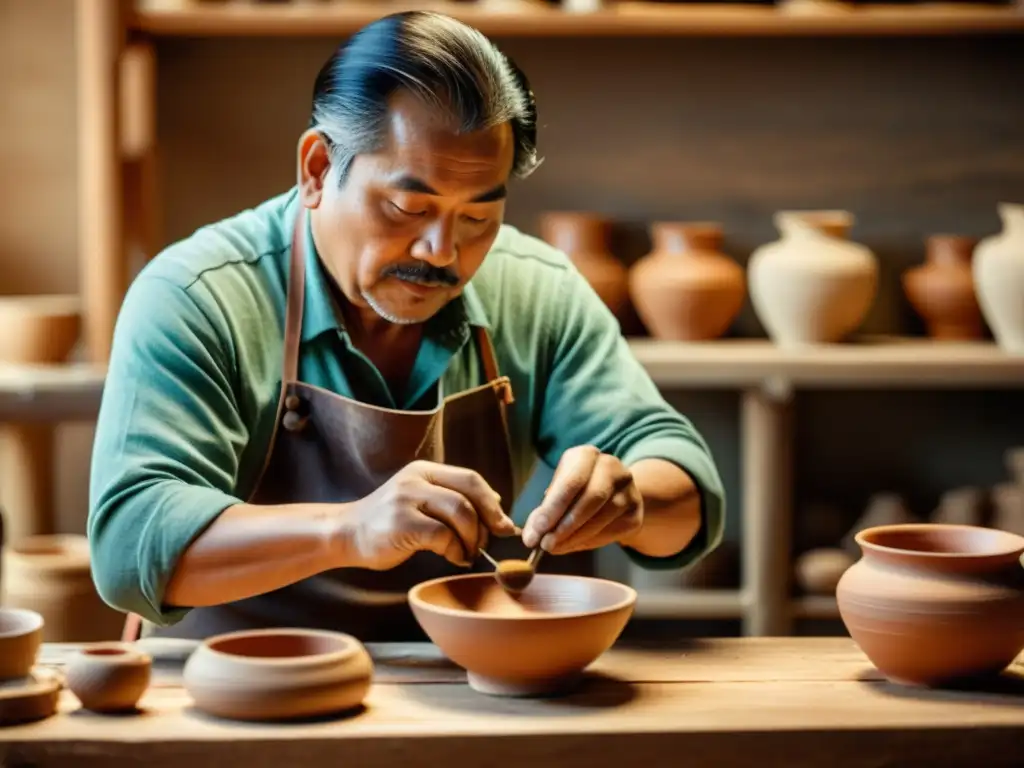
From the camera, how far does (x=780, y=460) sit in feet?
13.3

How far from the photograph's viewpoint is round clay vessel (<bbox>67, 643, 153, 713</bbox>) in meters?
1.72

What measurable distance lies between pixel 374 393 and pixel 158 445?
1.52 feet

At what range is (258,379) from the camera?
7.73 ft

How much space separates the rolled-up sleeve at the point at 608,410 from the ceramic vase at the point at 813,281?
162cm

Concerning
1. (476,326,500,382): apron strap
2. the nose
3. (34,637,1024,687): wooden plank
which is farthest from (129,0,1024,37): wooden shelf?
(34,637,1024,687): wooden plank

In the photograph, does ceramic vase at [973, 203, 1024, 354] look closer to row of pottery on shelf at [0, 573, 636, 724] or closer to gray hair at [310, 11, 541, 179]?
gray hair at [310, 11, 541, 179]

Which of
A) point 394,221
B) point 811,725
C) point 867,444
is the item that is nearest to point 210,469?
point 394,221

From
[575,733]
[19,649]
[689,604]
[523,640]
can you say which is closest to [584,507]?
[523,640]

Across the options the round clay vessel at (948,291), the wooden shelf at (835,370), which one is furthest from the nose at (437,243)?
the round clay vessel at (948,291)

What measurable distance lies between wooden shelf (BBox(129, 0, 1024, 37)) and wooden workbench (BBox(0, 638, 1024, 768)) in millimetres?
2541

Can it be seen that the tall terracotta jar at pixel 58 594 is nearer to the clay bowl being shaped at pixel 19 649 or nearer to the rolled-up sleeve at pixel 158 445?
→ the rolled-up sleeve at pixel 158 445

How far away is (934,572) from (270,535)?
85 centimetres

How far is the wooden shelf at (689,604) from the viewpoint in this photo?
13.7 ft

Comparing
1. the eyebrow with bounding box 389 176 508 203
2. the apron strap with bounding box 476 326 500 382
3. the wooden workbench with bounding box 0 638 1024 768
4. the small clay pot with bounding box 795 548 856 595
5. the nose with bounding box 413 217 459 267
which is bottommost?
the small clay pot with bounding box 795 548 856 595
